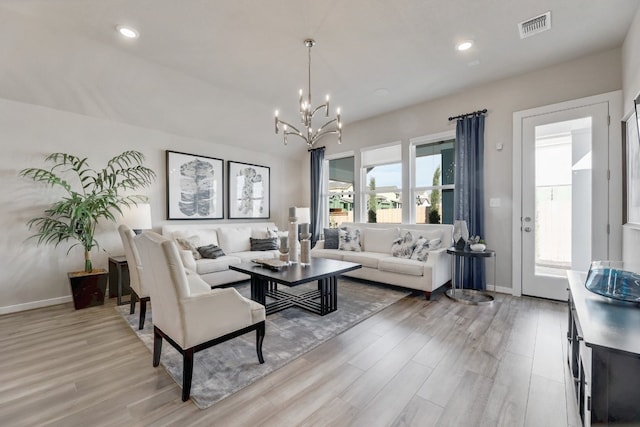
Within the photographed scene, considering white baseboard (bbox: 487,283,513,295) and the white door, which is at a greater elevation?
the white door

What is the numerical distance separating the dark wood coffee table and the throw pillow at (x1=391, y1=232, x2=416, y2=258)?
4.01 feet

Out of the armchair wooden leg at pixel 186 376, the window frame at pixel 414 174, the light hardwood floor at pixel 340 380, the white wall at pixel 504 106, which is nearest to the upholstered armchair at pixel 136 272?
the light hardwood floor at pixel 340 380

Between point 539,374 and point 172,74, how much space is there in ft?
16.1

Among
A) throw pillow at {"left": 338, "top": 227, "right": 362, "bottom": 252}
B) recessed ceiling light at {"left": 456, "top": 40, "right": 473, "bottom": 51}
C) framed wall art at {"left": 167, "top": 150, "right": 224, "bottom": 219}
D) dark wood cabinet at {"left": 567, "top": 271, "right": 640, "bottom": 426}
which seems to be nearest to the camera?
dark wood cabinet at {"left": 567, "top": 271, "right": 640, "bottom": 426}

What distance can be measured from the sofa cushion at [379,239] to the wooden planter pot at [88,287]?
153 inches

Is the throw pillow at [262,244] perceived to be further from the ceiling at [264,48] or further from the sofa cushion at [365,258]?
the ceiling at [264,48]

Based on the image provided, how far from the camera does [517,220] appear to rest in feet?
12.2

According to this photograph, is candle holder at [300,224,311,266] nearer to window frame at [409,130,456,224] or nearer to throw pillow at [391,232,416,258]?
throw pillow at [391,232,416,258]

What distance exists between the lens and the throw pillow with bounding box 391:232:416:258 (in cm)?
412

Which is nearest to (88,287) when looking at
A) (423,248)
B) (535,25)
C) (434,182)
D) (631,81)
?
(423,248)

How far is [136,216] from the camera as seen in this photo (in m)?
3.66

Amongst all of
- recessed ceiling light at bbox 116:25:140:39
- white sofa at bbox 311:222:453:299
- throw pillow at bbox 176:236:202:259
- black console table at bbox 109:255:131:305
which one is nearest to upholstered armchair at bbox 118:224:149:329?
black console table at bbox 109:255:131:305

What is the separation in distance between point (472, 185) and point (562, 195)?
102 cm

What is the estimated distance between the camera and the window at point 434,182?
4.50 m
